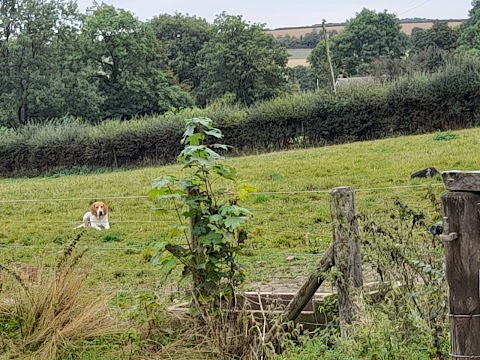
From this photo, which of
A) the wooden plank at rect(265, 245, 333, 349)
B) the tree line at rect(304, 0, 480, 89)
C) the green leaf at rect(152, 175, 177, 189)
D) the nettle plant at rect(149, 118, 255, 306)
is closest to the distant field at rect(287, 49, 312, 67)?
the tree line at rect(304, 0, 480, 89)

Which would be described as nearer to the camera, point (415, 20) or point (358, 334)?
point (358, 334)

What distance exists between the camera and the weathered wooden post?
87.0 inches

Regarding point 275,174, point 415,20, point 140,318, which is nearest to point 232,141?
point 275,174

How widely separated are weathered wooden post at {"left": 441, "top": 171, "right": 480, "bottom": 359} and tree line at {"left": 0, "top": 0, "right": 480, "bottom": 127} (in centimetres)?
3953

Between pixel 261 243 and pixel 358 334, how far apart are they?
18.4 feet

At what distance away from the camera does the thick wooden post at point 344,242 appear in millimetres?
4020

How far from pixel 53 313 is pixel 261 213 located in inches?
266

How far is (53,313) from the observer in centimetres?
443

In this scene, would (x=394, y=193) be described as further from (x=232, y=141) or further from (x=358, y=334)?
(x=232, y=141)

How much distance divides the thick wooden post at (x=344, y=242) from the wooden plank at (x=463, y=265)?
1751 millimetres

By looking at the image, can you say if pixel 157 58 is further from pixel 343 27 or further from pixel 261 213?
pixel 261 213

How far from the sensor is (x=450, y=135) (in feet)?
63.2

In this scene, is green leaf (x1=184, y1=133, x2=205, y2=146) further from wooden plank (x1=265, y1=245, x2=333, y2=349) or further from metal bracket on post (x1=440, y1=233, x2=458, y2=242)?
metal bracket on post (x1=440, y1=233, x2=458, y2=242)

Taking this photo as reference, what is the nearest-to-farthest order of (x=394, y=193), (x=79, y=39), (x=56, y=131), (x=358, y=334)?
(x=358, y=334) → (x=394, y=193) → (x=56, y=131) → (x=79, y=39)
